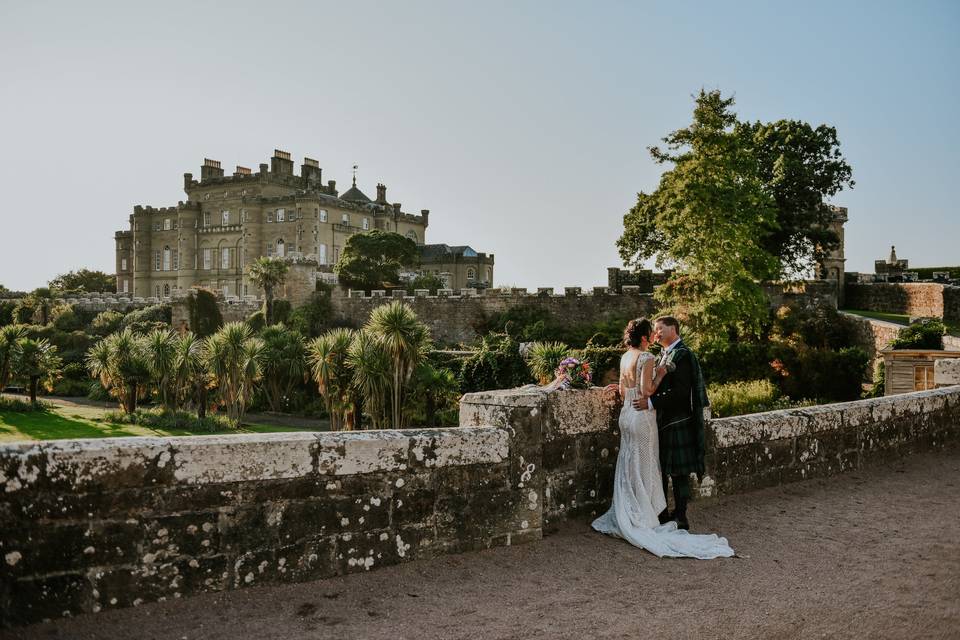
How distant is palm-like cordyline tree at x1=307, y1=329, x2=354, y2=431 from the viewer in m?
29.8

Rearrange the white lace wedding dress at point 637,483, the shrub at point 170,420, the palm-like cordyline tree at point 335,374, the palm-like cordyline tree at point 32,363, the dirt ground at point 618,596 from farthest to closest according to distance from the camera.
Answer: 1. the palm-like cordyline tree at point 32,363
2. the shrub at point 170,420
3. the palm-like cordyline tree at point 335,374
4. the white lace wedding dress at point 637,483
5. the dirt ground at point 618,596

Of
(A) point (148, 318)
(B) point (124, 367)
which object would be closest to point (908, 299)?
(B) point (124, 367)

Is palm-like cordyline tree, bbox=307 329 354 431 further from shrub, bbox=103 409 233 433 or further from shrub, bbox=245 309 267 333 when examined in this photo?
shrub, bbox=245 309 267 333

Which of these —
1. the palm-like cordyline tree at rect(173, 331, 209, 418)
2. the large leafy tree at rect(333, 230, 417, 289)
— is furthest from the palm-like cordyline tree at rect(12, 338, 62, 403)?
the large leafy tree at rect(333, 230, 417, 289)

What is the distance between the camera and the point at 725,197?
1091 inches

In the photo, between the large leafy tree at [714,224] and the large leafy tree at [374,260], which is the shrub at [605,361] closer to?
the large leafy tree at [714,224]

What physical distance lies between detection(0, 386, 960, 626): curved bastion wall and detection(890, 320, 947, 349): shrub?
19629 millimetres

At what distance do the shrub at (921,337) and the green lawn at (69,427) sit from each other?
70.5 feet

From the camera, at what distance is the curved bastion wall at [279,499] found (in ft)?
11.7

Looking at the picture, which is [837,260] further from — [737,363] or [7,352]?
[7,352]

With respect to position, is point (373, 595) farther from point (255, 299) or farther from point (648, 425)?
point (255, 299)

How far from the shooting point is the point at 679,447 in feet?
18.3

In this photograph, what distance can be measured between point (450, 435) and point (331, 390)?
86.1ft

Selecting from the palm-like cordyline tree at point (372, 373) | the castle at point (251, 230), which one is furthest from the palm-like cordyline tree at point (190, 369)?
the castle at point (251, 230)
